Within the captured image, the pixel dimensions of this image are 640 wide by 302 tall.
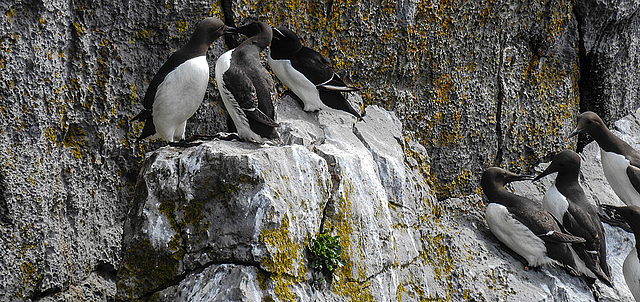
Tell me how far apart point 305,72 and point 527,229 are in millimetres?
2043

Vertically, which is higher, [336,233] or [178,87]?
[178,87]

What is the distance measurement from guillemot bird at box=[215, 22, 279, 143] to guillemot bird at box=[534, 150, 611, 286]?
2.71 metres

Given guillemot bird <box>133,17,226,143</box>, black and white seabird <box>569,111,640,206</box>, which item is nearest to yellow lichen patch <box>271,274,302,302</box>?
guillemot bird <box>133,17,226,143</box>

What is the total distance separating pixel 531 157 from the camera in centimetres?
692

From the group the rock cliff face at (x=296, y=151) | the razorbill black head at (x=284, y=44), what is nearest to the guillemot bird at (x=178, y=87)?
the rock cliff face at (x=296, y=151)

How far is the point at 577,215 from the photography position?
6051 mm

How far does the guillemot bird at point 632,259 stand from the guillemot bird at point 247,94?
3.26m

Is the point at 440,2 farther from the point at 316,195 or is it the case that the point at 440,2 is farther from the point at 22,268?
the point at 22,268

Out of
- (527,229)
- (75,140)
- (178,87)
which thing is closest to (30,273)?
(75,140)

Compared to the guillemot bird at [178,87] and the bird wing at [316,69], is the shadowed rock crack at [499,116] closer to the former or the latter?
the bird wing at [316,69]

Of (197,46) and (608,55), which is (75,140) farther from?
(608,55)

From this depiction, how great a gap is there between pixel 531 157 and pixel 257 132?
3.24 meters

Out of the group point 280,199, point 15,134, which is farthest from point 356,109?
point 15,134

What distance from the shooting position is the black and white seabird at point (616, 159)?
672 centimetres
